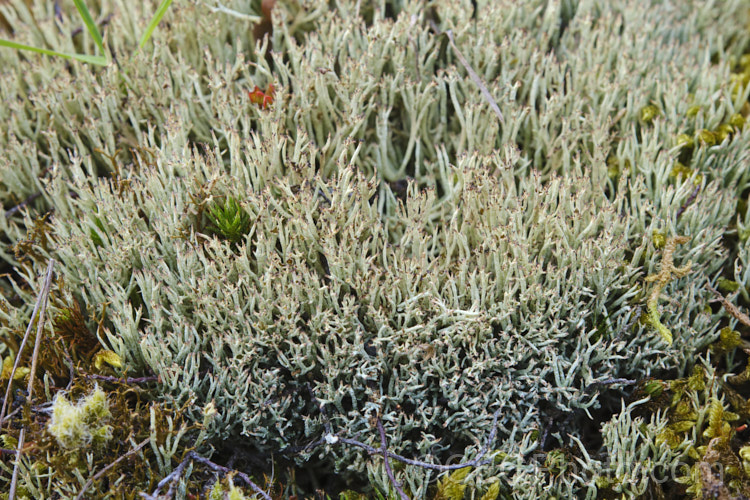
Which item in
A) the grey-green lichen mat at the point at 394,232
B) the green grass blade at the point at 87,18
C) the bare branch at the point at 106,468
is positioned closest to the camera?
the bare branch at the point at 106,468

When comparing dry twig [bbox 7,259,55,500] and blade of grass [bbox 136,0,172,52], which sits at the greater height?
blade of grass [bbox 136,0,172,52]

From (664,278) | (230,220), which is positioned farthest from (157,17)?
→ (664,278)

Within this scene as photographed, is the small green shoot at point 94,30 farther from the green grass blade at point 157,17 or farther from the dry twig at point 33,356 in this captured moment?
the dry twig at point 33,356

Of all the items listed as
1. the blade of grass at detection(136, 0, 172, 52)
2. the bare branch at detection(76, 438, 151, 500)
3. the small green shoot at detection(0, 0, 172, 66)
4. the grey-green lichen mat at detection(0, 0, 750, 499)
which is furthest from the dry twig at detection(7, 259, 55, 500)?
the blade of grass at detection(136, 0, 172, 52)

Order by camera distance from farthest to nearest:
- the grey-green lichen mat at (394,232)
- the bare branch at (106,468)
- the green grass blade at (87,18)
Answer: the green grass blade at (87,18), the grey-green lichen mat at (394,232), the bare branch at (106,468)

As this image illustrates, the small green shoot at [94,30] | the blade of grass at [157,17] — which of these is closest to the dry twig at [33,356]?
the small green shoot at [94,30]

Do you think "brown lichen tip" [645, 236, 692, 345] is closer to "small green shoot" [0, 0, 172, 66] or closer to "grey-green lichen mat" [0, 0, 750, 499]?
"grey-green lichen mat" [0, 0, 750, 499]
